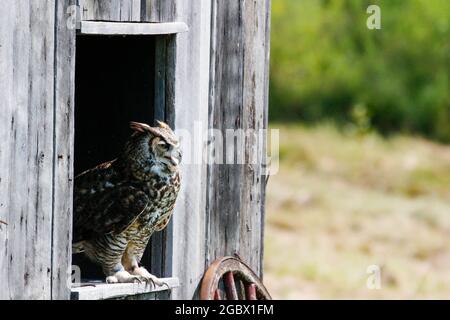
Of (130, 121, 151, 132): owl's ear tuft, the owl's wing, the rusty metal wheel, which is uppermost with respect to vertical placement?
(130, 121, 151, 132): owl's ear tuft

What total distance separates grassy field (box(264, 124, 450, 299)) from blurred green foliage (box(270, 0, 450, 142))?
0.85 meters

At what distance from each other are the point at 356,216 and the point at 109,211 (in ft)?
27.9

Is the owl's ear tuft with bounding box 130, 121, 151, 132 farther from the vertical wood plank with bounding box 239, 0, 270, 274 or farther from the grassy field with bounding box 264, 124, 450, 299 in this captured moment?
the grassy field with bounding box 264, 124, 450, 299

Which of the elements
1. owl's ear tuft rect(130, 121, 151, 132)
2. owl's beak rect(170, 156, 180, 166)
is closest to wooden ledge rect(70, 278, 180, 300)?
owl's beak rect(170, 156, 180, 166)

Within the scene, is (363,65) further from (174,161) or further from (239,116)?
(174,161)

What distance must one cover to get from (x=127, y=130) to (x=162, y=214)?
978mm

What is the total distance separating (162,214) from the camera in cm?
625

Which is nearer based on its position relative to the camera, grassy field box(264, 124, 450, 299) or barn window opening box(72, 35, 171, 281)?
barn window opening box(72, 35, 171, 281)

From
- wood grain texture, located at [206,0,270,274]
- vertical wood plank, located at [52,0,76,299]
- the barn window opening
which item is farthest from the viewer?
wood grain texture, located at [206,0,270,274]

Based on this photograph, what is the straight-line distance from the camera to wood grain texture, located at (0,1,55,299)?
16.9ft

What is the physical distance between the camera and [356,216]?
14.4 meters

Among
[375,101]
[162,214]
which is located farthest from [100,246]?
[375,101]

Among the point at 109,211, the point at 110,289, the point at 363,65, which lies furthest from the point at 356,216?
the point at 110,289
